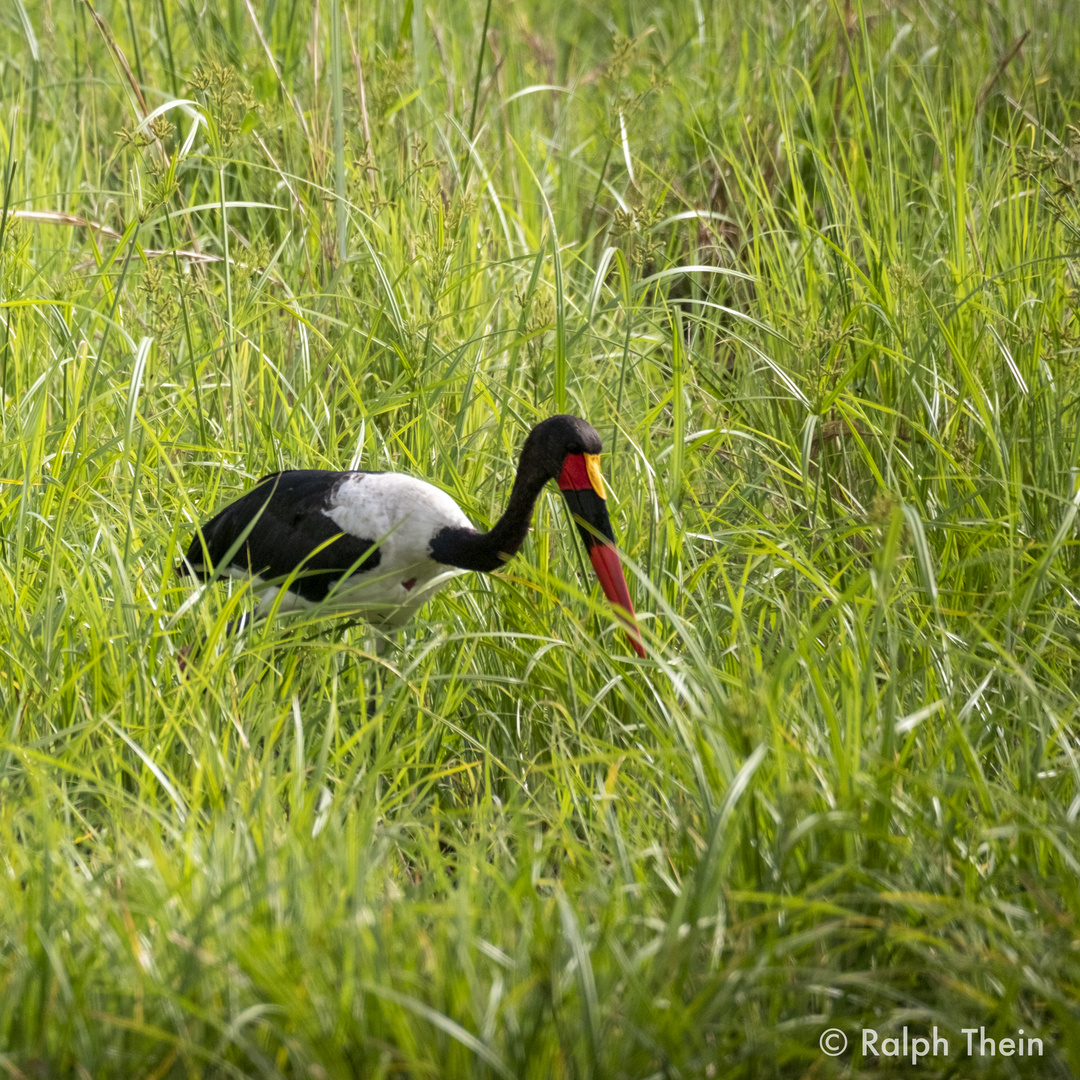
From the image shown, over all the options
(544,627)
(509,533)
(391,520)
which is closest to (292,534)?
(391,520)

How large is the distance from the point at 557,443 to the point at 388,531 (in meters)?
0.44

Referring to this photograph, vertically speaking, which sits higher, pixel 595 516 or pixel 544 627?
pixel 595 516

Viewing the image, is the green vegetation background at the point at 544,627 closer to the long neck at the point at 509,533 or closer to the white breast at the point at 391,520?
the long neck at the point at 509,533

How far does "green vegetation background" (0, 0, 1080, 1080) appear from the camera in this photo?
163cm

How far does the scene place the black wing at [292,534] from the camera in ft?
9.25

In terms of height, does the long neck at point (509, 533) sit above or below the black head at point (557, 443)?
below

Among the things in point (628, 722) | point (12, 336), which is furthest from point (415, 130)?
point (628, 722)

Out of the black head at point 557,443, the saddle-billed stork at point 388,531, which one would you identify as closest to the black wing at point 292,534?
the saddle-billed stork at point 388,531

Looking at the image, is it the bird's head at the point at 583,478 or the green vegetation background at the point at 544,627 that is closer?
the green vegetation background at the point at 544,627

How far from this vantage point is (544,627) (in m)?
2.66

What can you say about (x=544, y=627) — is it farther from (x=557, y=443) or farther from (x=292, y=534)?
(x=292, y=534)

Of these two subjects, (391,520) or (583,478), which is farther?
(391,520)

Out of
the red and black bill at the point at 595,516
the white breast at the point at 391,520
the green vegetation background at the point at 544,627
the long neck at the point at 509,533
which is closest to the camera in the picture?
the green vegetation background at the point at 544,627

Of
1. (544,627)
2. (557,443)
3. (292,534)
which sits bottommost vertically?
(544,627)
